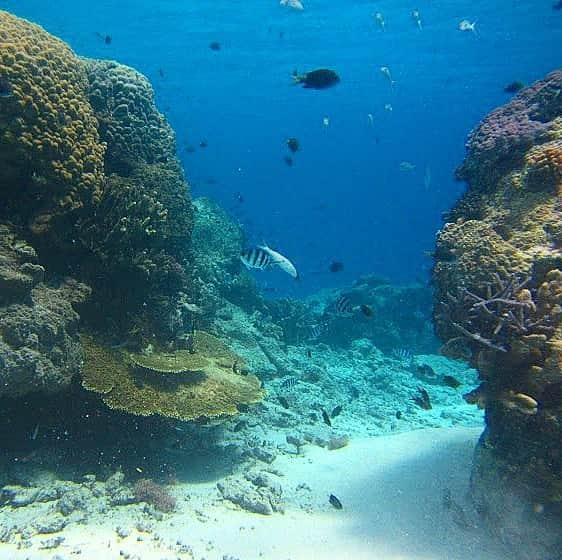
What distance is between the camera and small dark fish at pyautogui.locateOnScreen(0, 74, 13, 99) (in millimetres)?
5410

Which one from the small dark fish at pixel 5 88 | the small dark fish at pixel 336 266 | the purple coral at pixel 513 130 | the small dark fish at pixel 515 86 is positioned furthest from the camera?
the small dark fish at pixel 336 266

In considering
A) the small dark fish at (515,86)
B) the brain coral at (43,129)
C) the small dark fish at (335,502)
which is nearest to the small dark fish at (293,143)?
the brain coral at (43,129)

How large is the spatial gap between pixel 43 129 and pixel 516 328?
6.19 m

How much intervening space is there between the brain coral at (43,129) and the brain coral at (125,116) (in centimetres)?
133

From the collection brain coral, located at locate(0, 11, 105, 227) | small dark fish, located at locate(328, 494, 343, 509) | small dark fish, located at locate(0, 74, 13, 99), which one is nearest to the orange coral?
small dark fish, located at locate(328, 494, 343, 509)

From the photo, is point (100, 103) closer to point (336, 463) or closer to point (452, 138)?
point (336, 463)

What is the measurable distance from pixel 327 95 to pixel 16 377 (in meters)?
64.7

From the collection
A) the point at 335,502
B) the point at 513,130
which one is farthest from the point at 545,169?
the point at 335,502

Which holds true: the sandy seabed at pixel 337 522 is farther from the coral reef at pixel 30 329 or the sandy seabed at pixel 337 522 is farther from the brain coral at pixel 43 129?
the brain coral at pixel 43 129

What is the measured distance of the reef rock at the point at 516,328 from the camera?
4477 mm

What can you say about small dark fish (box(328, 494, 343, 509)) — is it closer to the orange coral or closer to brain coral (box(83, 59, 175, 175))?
the orange coral

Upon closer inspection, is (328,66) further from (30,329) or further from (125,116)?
(30,329)

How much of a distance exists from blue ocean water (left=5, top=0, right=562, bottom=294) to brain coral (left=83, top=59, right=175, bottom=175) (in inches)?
218

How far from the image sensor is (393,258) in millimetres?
85250
